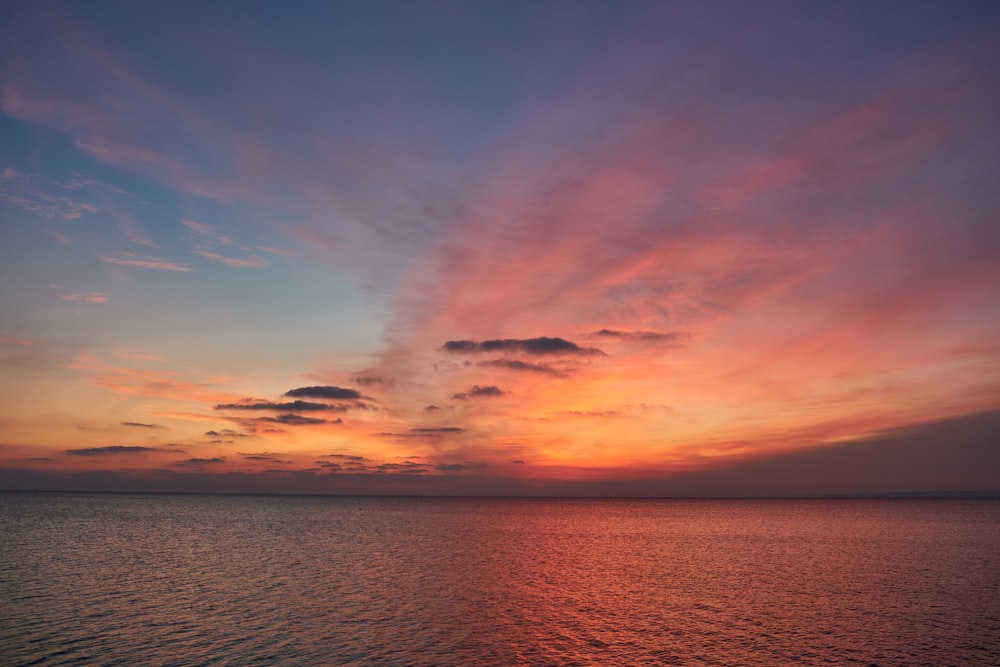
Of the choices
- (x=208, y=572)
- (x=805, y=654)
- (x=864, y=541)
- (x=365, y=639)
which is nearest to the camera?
(x=805, y=654)

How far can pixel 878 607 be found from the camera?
2393 inches

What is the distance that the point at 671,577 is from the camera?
82250 millimetres

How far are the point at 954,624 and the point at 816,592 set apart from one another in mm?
16993

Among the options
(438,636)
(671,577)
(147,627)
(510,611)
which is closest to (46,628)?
(147,627)

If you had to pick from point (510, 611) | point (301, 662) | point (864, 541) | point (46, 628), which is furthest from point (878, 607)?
point (864, 541)

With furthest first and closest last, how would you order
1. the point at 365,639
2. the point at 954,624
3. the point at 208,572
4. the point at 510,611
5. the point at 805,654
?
the point at 208,572, the point at 510,611, the point at 954,624, the point at 365,639, the point at 805,654

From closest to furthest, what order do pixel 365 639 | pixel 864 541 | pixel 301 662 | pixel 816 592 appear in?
pixel 301 662, pixel 365 639, pixel 816 592, pixel 864 541

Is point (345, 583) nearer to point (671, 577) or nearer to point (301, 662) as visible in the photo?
point (301, 662)

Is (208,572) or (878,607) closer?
(878,607)

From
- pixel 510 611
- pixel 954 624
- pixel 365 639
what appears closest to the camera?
pixel 365 639

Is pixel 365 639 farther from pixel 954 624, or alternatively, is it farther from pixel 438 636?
pixel 954 624

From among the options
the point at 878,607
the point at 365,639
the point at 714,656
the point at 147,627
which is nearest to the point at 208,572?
the point at 147,627

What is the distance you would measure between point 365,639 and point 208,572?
4479cm

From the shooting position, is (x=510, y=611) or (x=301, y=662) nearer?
(x=301, y=662)
